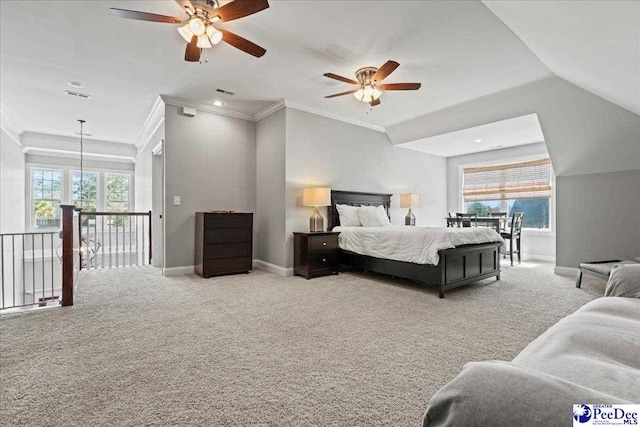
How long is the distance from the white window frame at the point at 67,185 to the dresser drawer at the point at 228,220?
210 inches

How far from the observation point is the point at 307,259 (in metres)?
4.41

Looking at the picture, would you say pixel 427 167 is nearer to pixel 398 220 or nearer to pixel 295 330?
pixel 398 220

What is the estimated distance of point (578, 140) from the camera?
426cm

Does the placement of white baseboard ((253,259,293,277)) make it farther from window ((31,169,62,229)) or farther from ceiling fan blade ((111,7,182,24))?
window ((31,169,62,229))

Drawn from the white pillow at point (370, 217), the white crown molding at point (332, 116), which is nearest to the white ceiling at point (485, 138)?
the white crown molding at point (332, 116)

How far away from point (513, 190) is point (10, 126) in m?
10.4

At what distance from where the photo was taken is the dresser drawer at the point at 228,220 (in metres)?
4.39

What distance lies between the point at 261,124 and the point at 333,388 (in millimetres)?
4586

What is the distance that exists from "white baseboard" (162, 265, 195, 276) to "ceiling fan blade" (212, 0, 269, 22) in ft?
11.8

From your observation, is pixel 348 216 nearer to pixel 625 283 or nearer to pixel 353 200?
pixel 353 200

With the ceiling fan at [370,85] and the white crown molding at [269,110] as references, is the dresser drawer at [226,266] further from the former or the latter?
the ceiling fan at [370,85]

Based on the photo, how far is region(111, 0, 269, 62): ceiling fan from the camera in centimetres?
223

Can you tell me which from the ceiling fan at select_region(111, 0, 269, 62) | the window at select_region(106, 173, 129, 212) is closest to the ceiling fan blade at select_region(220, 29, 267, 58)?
the ceiling fan at select_region(111, 0, 269, 62)

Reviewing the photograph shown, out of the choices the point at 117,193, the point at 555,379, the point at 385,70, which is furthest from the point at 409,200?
the point at 117,193
